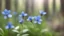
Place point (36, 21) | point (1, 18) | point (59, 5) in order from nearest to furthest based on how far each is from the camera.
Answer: point (36, 21)
point (1, 18)
point (59, 5)

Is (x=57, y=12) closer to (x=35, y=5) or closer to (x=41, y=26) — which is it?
(x=35, y=5)

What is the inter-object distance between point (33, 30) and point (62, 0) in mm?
488

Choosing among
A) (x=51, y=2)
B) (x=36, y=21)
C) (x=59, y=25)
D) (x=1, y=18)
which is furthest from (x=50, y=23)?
(x=1, y=18)

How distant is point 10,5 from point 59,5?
1.48ft

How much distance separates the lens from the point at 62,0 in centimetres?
143

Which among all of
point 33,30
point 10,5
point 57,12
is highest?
point 10,5

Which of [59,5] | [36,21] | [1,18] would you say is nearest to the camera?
[36,21]

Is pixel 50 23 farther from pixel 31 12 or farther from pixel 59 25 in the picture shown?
pixel 31 12

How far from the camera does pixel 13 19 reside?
4.16 feet

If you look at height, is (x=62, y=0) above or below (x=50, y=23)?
above

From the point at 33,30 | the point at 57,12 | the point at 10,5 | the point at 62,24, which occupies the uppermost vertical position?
the point at 10,5

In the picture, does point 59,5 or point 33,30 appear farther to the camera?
point 59,5

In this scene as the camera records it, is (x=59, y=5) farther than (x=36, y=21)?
Yes

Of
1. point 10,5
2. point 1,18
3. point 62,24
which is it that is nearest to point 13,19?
point 1,18
